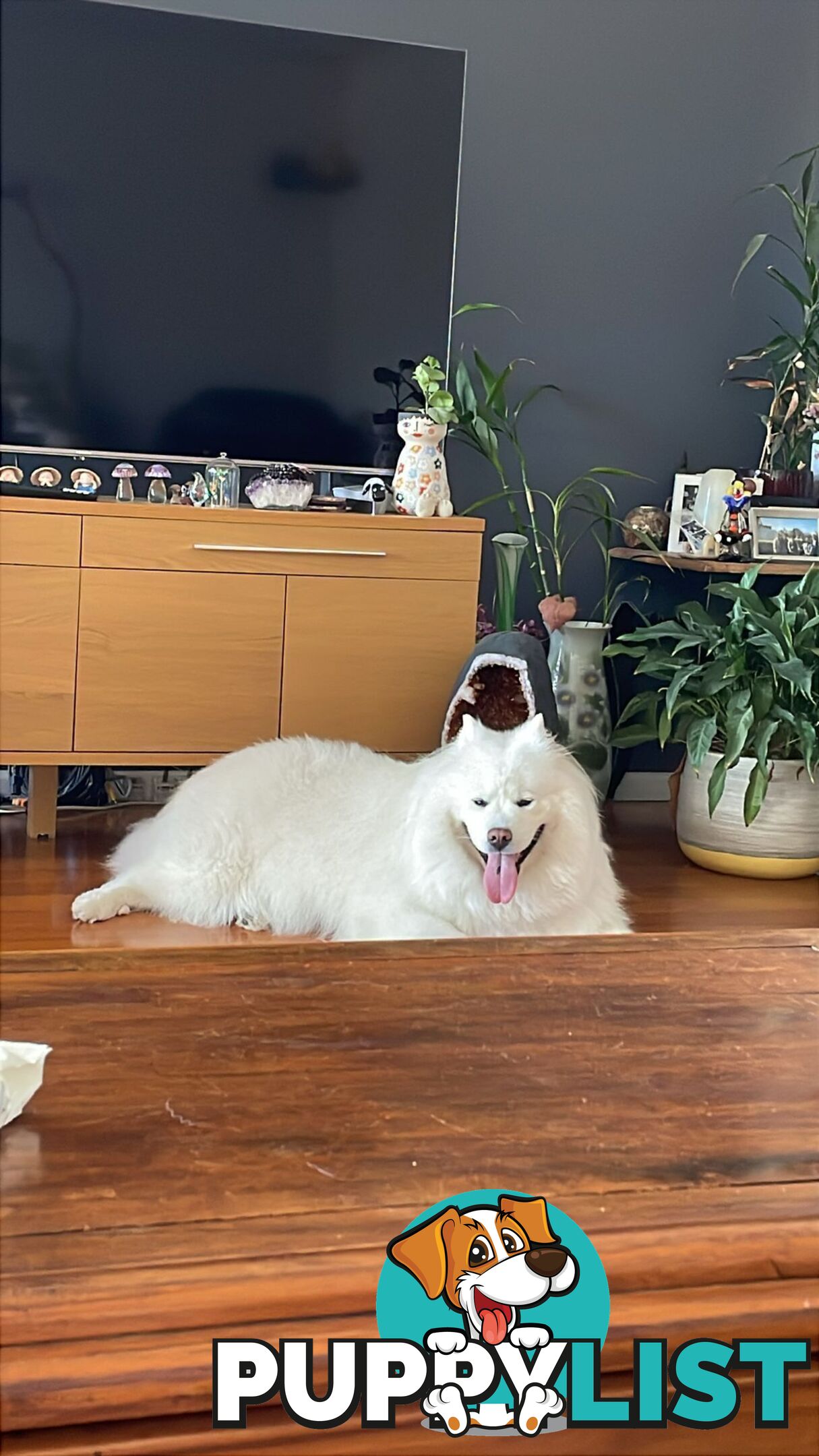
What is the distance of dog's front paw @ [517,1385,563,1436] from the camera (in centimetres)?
47

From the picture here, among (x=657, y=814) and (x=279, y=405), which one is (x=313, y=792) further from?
(x=657, y=814)

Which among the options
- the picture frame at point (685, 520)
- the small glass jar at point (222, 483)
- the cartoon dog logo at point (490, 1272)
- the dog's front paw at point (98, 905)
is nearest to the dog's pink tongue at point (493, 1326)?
the cartoon dog logo at point (490, 1272)

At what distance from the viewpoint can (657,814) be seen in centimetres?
396

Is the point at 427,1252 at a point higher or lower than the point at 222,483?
lower

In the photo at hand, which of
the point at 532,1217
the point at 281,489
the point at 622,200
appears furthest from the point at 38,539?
the point at 532,1217

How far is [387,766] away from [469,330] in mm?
1544

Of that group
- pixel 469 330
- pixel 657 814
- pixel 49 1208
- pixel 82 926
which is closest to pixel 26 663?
pixel 82 926

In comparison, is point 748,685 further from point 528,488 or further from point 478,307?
point 478,307

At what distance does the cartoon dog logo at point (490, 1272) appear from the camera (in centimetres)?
47

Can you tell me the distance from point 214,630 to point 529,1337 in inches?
112

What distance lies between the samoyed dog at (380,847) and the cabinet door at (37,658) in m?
0.38

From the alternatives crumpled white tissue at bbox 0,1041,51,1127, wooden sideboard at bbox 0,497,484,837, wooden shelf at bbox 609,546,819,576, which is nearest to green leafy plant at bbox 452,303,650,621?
wooden shelf at bbox 609,546,819,576

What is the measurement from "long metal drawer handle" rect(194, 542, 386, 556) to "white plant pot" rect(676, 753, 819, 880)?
3.01 feet

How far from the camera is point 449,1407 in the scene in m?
0.47
